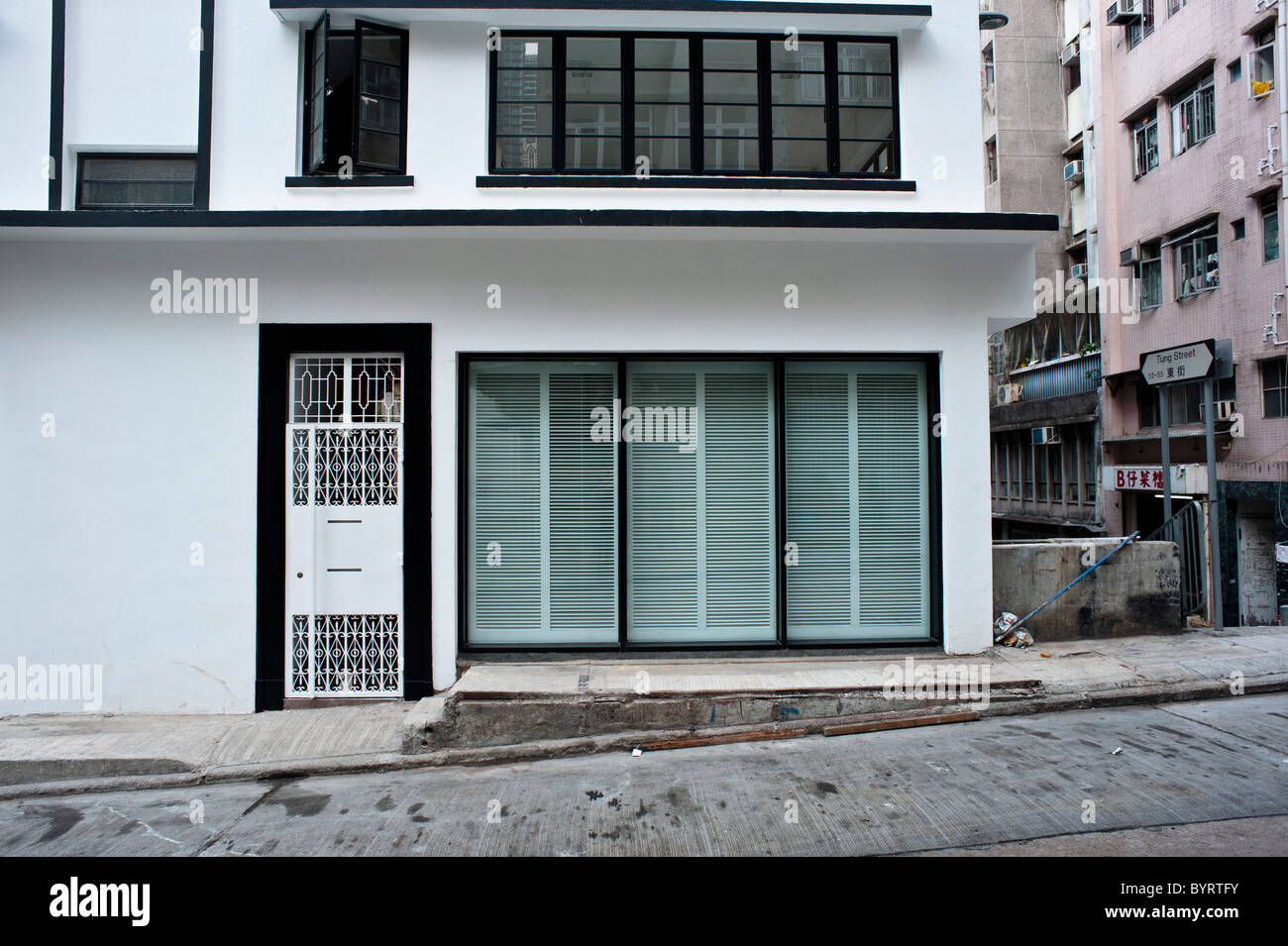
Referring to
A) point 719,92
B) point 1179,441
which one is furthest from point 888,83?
point 1179,441

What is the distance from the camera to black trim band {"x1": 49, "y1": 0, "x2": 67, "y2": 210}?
741 cm

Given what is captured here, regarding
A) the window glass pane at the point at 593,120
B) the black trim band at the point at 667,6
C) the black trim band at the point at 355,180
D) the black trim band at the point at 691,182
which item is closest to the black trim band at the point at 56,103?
the black trim band at the point at 667,6

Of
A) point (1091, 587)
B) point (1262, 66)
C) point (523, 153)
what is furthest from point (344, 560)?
point (1262, 66)

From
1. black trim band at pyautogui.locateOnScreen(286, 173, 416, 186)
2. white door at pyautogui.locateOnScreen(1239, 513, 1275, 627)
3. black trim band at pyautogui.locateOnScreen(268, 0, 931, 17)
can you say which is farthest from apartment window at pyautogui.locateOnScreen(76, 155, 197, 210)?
white door at pyautogui.locateOnScreen(1239, 513, 1275, 627)

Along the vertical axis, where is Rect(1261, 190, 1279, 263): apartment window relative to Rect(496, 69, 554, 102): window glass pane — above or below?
above

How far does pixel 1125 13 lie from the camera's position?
20641 mm

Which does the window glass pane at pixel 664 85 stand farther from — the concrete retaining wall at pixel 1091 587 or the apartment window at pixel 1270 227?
the apartment window at pixel 1270 227

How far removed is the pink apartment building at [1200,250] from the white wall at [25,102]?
1965 cm

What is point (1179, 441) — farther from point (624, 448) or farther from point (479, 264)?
point (479, 264)

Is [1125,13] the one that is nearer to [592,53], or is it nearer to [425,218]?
[592,53]

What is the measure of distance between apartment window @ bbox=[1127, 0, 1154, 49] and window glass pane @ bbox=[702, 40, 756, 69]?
61.7 ft

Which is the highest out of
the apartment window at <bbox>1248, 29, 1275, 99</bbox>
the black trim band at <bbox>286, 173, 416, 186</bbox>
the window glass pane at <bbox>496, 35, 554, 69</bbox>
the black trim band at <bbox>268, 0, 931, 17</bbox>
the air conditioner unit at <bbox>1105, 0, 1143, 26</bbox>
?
the air conditioner unit at <bbox>1105, 0, 1143, 26</bbox>

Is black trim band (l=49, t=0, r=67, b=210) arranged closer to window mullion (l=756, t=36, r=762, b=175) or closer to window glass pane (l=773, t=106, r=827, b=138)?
window mullion (l=756, t=36, r=762, b=175)

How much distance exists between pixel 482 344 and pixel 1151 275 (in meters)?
20.3
